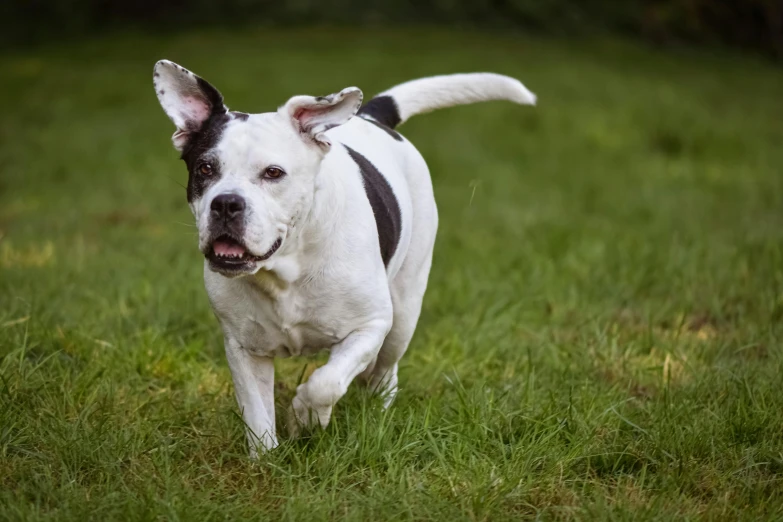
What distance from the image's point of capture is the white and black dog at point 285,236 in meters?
3.33

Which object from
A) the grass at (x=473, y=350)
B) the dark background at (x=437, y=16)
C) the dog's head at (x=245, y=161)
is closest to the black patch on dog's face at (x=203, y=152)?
the dog's head at (x=245, y=161)

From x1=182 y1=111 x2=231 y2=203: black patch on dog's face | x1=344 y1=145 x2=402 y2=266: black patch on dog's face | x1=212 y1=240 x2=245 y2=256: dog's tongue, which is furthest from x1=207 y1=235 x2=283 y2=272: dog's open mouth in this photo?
x1=344 y1=145 x2=402 y2=266: black patch on dog's face

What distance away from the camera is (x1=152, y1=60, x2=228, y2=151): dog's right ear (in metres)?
3.54

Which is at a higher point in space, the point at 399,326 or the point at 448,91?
the point at 448,91

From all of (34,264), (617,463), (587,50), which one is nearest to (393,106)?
(617,463)

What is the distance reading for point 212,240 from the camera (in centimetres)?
328

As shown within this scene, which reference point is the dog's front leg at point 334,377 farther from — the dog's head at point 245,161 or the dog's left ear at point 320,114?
the dog's left ear at point 320,114

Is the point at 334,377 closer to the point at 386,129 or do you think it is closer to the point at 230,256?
the point at 230,256

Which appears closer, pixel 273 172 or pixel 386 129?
pixel 273 172

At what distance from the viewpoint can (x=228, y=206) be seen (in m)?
3.23

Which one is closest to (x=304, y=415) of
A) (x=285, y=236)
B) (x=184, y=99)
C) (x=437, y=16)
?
(x=285, y=236)

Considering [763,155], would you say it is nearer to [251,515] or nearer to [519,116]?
[519,116]

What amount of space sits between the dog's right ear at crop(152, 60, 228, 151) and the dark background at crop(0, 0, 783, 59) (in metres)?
17.9

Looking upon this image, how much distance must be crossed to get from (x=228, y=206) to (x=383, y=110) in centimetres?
162
